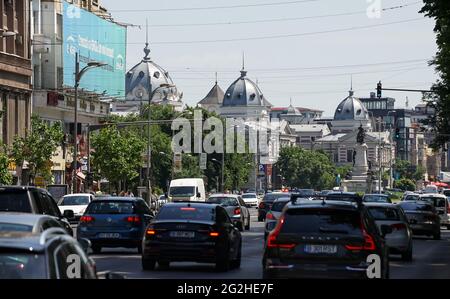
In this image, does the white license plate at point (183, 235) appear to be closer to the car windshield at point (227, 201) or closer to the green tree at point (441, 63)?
the green tree at point (441, 63)

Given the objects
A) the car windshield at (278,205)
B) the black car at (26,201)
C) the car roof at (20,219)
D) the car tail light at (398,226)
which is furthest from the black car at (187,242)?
the car windshield at (278,205)

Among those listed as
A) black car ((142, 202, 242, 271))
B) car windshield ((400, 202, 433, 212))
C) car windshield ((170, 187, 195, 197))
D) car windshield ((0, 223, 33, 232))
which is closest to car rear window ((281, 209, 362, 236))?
car windshield ((0, 223, 33, 232))

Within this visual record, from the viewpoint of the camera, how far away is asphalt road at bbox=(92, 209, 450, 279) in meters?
24.8

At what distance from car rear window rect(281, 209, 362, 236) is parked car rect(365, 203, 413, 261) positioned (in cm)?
1233

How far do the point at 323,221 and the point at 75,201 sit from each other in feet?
134

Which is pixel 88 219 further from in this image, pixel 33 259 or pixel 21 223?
pixel 33 259

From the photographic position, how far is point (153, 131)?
139500mm

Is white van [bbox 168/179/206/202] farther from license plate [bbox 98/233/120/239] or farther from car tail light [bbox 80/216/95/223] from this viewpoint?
license plate [bbox 98/233/120/239]

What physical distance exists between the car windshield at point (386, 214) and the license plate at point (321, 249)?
590 inches

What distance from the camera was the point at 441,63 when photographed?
189 feet

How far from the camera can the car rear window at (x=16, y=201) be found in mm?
25859

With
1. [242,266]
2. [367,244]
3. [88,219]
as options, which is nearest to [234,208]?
[88,219]
